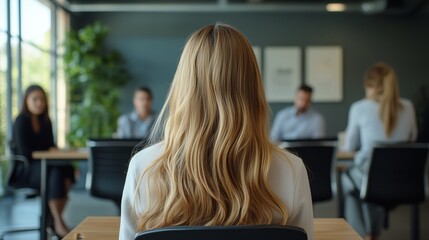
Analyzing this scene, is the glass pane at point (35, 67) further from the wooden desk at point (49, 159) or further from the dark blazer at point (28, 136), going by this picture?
the wooden desk at point (49, 159)

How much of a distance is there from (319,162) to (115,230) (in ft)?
7.26

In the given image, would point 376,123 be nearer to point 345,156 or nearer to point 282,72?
point 345,156

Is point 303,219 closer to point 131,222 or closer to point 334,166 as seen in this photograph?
point 131,222

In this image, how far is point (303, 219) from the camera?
1.34m

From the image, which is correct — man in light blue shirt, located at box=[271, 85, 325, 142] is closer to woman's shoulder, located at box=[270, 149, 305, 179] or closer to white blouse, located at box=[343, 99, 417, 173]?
white blouse, located at box=[343, 99, 417, 173]

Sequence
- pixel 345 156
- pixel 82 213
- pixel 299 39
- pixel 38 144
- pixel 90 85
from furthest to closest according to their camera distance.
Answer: pixel 299 39 < pixel 90 85 < pixel 82 213 < pixel 38 144 < pixel 345 156

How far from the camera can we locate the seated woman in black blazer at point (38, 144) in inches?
176

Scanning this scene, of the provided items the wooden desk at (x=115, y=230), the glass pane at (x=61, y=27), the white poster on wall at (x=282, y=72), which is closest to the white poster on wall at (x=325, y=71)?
the white poster on wall at (x=282, y=72)

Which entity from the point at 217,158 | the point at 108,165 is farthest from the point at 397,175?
the point at 217,158

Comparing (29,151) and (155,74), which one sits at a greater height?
(155,74)

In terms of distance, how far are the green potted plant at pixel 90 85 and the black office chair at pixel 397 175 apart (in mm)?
5127

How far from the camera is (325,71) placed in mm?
9070

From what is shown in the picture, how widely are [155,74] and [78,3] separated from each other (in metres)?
1.66

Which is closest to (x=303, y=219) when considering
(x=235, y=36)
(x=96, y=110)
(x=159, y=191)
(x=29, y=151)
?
(x=159, y=191)
